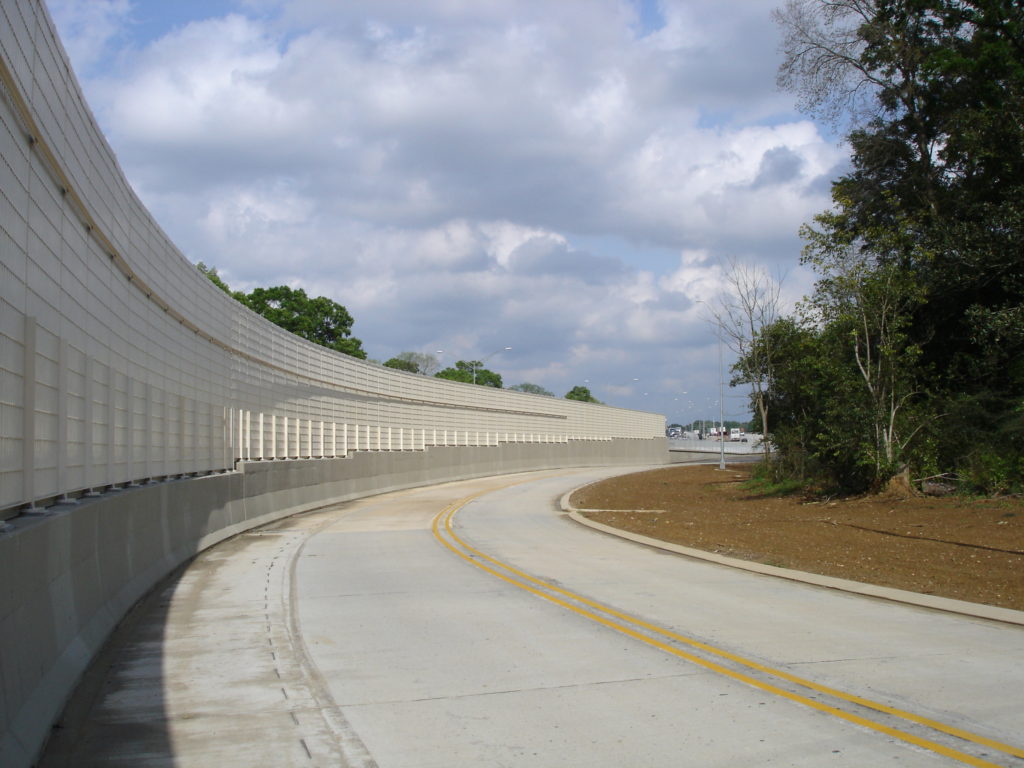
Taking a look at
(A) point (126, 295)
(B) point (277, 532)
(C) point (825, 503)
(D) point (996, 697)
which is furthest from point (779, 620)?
(C) point (825, 503)

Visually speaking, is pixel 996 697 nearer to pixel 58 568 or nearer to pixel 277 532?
pixel 58 568

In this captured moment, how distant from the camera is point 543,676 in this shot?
8.72m

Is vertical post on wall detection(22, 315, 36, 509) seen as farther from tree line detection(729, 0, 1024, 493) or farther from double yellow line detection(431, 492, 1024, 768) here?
tree line detection(729, 0, 1024, 493)

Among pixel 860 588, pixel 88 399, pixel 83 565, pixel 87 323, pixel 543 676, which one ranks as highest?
pixel 87 323

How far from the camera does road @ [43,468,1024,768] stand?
21.6ft

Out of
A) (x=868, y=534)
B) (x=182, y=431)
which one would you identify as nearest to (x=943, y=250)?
(x=868, y=534)

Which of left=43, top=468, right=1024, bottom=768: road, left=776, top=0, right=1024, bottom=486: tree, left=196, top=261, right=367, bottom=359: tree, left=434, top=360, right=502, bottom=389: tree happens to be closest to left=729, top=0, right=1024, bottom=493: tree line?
left=776, top=0, right=1024, bottom=486: tree

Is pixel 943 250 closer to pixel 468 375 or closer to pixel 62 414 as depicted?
pixel 62 414

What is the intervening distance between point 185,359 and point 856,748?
15.5 metres

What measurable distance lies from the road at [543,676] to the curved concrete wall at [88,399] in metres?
0.74

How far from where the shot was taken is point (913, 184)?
34.8 metres

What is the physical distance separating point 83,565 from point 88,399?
1890mm

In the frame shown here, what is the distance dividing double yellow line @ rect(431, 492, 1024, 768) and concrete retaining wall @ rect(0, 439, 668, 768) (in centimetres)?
533

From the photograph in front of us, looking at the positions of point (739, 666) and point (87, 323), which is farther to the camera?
point (87, 323)
